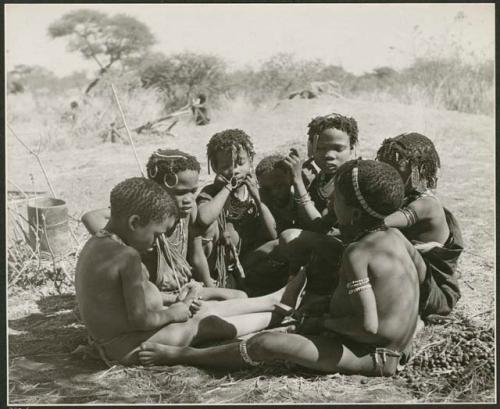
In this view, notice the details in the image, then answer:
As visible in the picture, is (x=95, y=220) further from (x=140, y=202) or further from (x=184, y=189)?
(x=140, y=202)

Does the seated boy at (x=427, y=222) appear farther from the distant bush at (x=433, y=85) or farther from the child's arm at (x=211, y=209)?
the distant bush at (x=433, y=85)

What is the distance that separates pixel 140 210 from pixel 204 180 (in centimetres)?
366

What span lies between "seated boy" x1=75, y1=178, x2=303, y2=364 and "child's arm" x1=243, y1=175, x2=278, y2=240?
2.91ft

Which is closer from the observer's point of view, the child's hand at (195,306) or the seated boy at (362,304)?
the seated boy at (362,304)

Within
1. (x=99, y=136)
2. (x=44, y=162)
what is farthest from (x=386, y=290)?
(x=99, y=136)

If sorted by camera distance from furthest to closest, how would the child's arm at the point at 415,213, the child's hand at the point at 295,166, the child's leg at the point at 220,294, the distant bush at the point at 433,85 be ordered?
the distant bush at the point at 433,85
the child's hand at the point at 295,166
the child's leg at the point at 220,294
the child's arm at the point at 415,213

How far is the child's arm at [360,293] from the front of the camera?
3.18 m

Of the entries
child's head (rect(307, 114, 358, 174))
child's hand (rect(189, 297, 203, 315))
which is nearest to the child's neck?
child's hand (rect(189, 297, 203, 315))

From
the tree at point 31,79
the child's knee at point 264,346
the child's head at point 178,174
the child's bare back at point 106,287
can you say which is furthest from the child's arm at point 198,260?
the tree at point 31,79

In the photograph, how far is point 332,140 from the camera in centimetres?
446

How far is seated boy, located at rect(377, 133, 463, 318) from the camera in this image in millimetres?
3908

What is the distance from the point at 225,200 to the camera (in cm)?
417

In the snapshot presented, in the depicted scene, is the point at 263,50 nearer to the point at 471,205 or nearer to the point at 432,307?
the point at 471,205

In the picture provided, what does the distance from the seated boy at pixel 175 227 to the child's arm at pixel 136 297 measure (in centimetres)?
41
